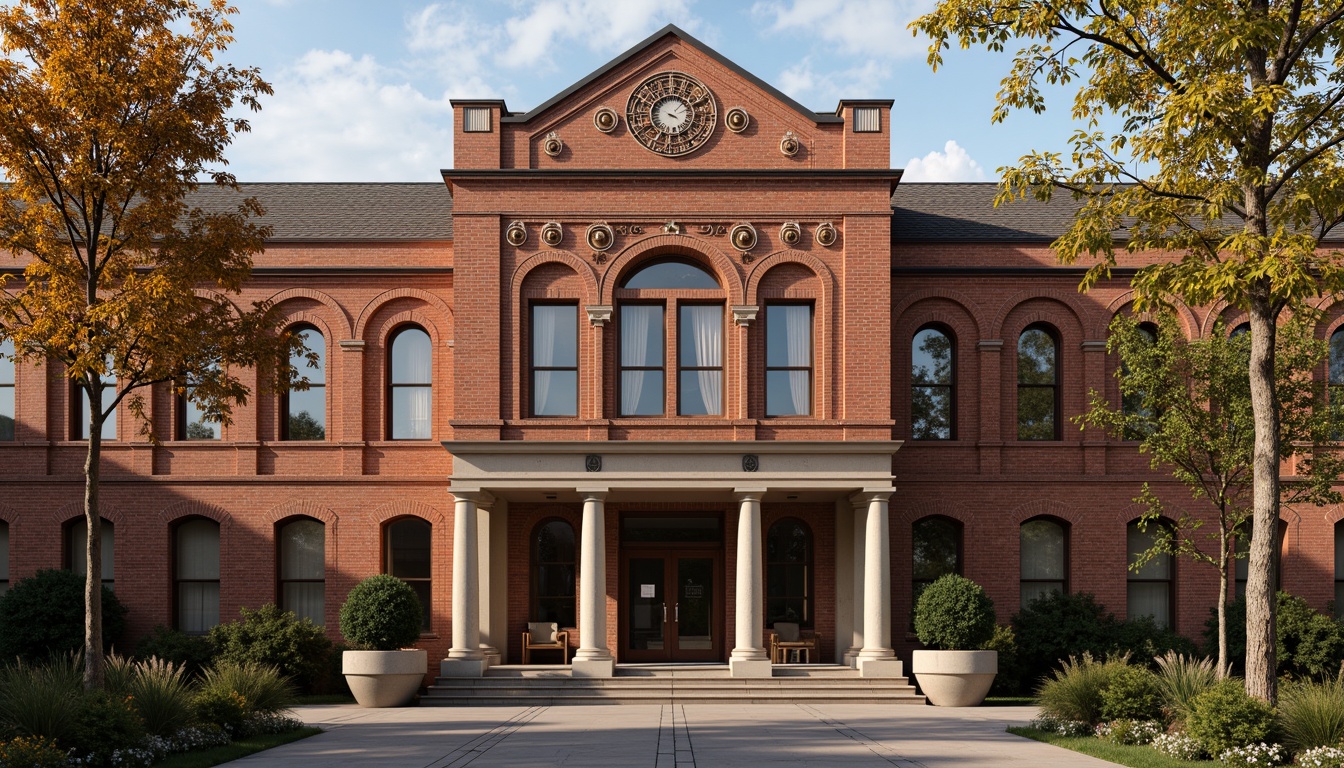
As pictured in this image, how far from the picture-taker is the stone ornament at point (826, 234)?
25.3 meters

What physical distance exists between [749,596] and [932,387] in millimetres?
6839

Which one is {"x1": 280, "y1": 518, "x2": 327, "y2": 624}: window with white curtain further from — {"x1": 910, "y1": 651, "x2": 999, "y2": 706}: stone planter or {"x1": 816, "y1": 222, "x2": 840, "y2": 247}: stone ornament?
{"x1": 910, "y1": 651, "x2": 999, "y2": 706}: stone planter

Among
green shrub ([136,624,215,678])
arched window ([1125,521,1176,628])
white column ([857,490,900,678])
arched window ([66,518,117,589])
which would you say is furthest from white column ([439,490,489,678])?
arched window ([1125,521,1176,628])

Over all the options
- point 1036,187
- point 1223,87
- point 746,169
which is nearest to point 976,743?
point 1036,187

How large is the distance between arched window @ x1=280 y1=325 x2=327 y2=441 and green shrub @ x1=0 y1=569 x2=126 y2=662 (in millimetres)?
5321

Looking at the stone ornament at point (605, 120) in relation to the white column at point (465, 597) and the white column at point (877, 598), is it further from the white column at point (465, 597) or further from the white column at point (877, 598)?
the white column at point (877, 598)

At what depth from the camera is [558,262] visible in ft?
82.9

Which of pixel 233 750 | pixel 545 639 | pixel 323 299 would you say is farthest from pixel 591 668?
pixel 323 299

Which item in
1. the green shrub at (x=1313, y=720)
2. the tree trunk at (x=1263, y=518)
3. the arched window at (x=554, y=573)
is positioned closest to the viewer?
the green shrub at (x=1313, y=720)

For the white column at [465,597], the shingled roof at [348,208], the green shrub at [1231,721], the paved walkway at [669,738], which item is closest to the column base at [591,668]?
the paved walkway at [669,738]

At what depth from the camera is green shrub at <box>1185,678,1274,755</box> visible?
1423 centimetres

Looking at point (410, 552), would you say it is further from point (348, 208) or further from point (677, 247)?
point (677, 247)

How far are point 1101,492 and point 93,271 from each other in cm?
2057

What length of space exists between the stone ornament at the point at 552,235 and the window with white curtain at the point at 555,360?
1348 mm
